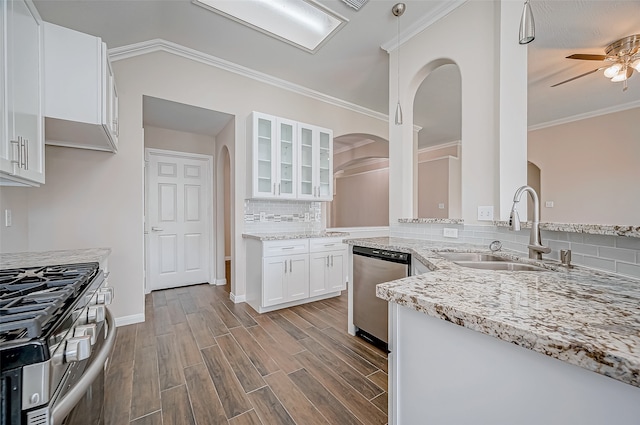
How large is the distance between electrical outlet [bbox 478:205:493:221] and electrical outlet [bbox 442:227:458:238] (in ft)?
0.74

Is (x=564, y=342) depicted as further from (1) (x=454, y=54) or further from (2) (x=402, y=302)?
(1) (x=454, y=54)

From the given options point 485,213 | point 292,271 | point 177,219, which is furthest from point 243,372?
point 177,219

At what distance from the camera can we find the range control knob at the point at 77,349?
0.69 meters

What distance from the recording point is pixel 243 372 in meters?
1.90

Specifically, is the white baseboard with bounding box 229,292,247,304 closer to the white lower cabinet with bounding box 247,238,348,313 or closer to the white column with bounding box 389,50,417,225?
the white lower cabinet with bounding box 247,238,348,313

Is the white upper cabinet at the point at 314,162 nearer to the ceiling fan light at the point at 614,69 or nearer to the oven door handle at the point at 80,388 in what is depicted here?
the oven door handle at the point at 80,388

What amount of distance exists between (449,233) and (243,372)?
2.03 m

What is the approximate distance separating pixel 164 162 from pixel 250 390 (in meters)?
3.51

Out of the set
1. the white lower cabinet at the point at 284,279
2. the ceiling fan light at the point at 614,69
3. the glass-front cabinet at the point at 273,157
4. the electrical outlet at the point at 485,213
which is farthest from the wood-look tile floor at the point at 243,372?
the ceiling fan light at the point at 614,69

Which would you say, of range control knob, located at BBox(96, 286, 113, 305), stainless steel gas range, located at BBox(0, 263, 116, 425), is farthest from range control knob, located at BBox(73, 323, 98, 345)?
range control knob, located at BBox(96, 286, 113, 305)

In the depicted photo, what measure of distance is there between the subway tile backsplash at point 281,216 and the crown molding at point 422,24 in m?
2.35

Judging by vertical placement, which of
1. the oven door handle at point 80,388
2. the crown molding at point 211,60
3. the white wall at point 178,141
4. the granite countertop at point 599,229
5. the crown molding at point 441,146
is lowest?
the oven door handle at point 80,388

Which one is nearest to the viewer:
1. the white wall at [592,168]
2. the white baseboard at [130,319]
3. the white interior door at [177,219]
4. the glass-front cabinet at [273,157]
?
the white baseboard at [130,319]

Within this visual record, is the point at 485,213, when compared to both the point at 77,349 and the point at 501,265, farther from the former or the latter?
the point at 77,349
